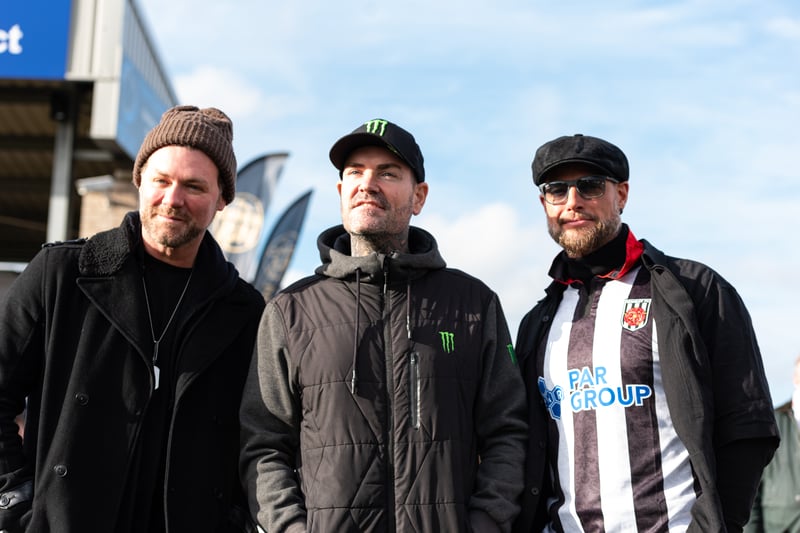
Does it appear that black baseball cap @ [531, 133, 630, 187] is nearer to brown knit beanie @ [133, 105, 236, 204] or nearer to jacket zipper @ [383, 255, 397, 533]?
jacket zipper @ [383, 255, 397, 533]

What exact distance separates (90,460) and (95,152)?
8.85m

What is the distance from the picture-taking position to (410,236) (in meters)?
3.70

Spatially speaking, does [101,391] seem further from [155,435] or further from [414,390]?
[414,390]

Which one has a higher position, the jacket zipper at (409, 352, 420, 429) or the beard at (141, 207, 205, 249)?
the beard at (141, 207, 205, 249)

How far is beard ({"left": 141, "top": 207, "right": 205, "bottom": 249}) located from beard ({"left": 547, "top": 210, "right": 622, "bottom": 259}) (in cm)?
149

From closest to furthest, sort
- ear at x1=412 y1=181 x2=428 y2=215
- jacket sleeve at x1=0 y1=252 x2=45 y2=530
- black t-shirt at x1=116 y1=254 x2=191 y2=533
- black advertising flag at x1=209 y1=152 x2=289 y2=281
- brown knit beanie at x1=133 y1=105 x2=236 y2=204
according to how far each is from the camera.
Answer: jacket sleeve at x1=0 y1=252 x2=45 y2=530 < black t-shirt at x1=116 y1=254 x2=191 y2=533 < brown knit beanie at x1=133 y1=105 x2=236 y2=204 < ear at x1=412 y1=181 x2=428 y2=215 < black advertising flag at x1=209 y1=152 x2=289 y2=281

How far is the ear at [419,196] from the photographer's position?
364 centimetres

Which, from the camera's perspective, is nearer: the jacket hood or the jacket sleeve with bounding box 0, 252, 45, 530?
the jacket sleeve with bounding box 0, 252, 45, 530

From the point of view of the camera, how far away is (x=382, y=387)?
3188 millimetres

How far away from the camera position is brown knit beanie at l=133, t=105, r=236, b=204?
3.54 meters

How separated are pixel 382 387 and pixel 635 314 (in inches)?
40.8

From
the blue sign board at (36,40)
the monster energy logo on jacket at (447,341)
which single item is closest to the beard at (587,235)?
the monster energy logo on jacket at (447,341)

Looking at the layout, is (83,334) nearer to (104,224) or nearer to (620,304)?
(620,304)

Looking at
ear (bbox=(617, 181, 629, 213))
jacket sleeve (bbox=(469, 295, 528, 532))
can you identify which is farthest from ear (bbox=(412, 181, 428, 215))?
ear (bbox=(617, 181, 629, 213))
